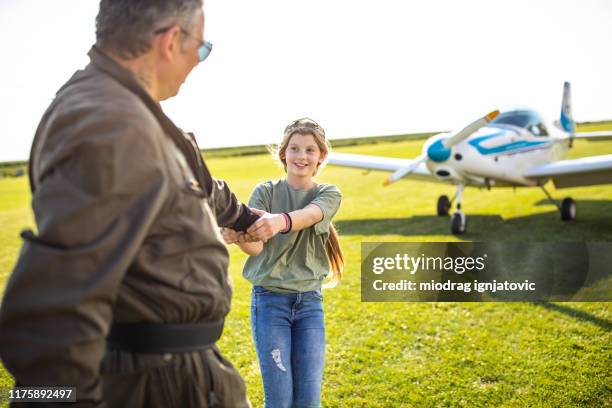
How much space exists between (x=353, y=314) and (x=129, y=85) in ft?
16.7

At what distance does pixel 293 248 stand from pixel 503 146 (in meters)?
9.51

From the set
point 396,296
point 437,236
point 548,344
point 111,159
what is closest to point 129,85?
point 111,159

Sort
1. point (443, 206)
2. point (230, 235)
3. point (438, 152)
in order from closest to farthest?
point (230, 235) → point (438, 152) → point (443, 206)

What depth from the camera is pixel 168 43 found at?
4.48ft

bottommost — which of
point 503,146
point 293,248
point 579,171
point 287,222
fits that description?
point 579,171

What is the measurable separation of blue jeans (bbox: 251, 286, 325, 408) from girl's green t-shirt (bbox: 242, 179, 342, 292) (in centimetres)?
8

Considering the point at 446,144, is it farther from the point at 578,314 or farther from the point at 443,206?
the point at 578,314

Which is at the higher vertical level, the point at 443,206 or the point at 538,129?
the point at 538,129

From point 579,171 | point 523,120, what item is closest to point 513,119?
point 523,120

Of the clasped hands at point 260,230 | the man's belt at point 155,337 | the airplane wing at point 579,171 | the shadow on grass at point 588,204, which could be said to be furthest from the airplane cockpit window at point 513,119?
the man's belt at point 155,337

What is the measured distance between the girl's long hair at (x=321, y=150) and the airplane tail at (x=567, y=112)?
50.9 feet

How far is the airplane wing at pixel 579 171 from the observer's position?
11297 millimetres

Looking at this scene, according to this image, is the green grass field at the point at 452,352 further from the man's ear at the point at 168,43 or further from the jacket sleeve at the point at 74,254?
the man's ear at the point at 168,43

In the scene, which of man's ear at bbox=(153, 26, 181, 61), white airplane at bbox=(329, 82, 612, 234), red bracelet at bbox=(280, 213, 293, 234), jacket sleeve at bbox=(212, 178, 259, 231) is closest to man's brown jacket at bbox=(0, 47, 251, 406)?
man's ear at bbox=(153, 26, 181, 61)
